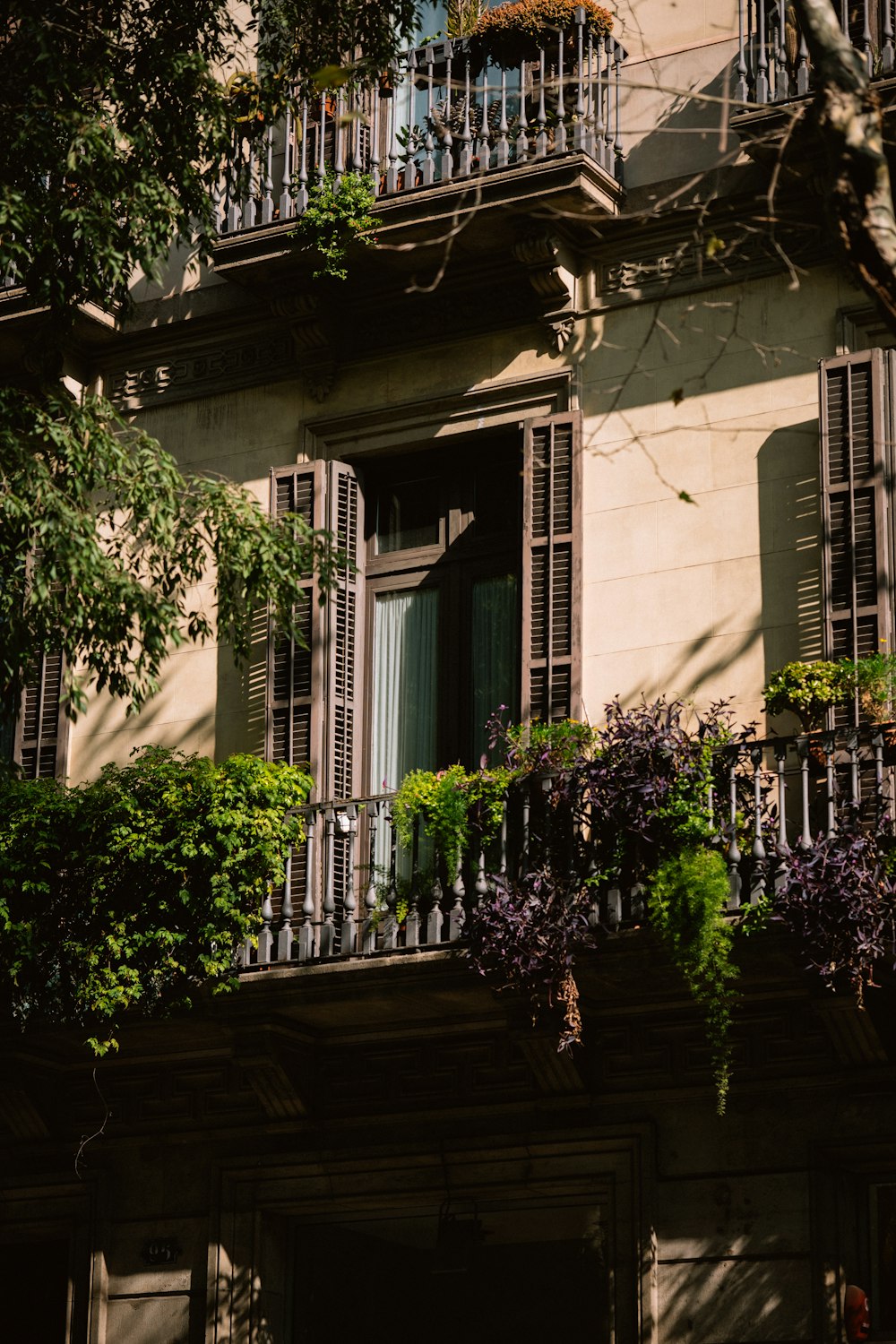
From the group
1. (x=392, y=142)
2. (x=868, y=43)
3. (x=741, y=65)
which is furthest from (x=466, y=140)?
(x=868, y=43)

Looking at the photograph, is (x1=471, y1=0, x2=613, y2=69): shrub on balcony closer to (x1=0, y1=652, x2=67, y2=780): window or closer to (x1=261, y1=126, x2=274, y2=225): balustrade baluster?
(x1=261, y1=126, x2=274, y2=225): balustrade baluster

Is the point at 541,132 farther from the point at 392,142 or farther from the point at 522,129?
the point at 392,142

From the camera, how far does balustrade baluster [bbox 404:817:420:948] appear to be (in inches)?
500

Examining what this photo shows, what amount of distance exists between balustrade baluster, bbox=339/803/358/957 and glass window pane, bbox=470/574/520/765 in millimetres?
1186

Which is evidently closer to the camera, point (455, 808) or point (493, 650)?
point (455, 808)

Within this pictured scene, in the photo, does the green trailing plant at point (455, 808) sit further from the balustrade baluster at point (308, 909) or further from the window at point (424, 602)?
the window at point (424, 602)

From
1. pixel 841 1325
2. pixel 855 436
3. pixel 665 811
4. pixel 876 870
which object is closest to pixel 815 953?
pixel 876 870

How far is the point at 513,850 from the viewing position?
504 inches

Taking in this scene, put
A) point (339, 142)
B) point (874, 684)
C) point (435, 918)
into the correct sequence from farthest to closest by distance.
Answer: point (339, 142)
point (435, 918)
point (874, 684)

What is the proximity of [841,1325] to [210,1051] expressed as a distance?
441 cm

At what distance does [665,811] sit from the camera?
1210cm

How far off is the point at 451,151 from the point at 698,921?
613cm

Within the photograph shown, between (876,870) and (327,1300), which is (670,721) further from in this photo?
(327,1300)

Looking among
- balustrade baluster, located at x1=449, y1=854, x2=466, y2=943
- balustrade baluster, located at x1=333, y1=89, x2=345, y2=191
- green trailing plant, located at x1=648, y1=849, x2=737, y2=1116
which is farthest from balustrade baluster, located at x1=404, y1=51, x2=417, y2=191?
green trailing plant, located at x1=648, y1=849, x2=737, y2=1116
